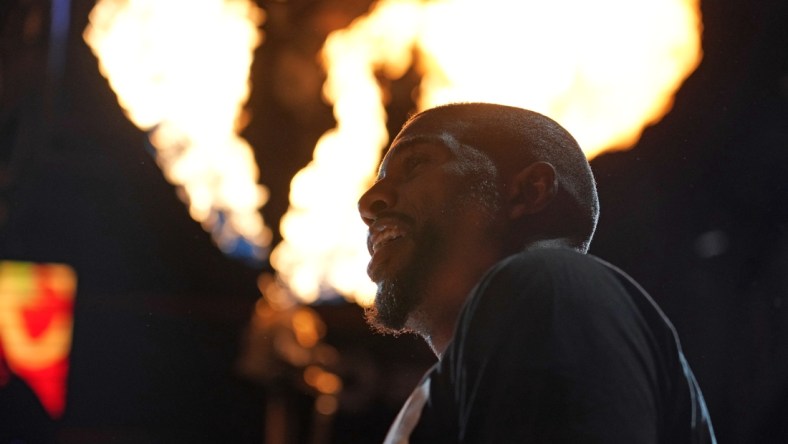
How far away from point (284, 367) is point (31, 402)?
2705 mm

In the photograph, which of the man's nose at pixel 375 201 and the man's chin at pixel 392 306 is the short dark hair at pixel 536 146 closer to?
the man's nose at pixel 375 201

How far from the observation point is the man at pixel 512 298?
5.09 ft

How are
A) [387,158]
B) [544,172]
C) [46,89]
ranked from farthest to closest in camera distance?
[46,89] → [387,158] → [544,172]

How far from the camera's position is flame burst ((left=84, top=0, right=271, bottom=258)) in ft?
21.9

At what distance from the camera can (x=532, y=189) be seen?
243 centimetres

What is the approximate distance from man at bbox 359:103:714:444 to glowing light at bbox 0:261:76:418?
24.2 feet

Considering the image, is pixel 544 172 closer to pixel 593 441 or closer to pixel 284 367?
pixel 593 441

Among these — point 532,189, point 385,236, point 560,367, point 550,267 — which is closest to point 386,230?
point 385,236

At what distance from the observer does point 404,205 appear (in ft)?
8.08

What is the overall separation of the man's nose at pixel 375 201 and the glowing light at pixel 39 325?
739cm

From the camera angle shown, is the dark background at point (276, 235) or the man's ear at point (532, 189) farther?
the dark background at point (276, 235)

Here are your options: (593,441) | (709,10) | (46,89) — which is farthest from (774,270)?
(593,441)

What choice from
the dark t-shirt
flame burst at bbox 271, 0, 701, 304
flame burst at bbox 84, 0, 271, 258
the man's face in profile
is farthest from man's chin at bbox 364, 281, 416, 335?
flame burst at bbox 84, 0, 271, 258

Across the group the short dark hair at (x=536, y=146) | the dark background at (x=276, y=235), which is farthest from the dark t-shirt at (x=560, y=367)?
the dark background at (x=276, y=235)
